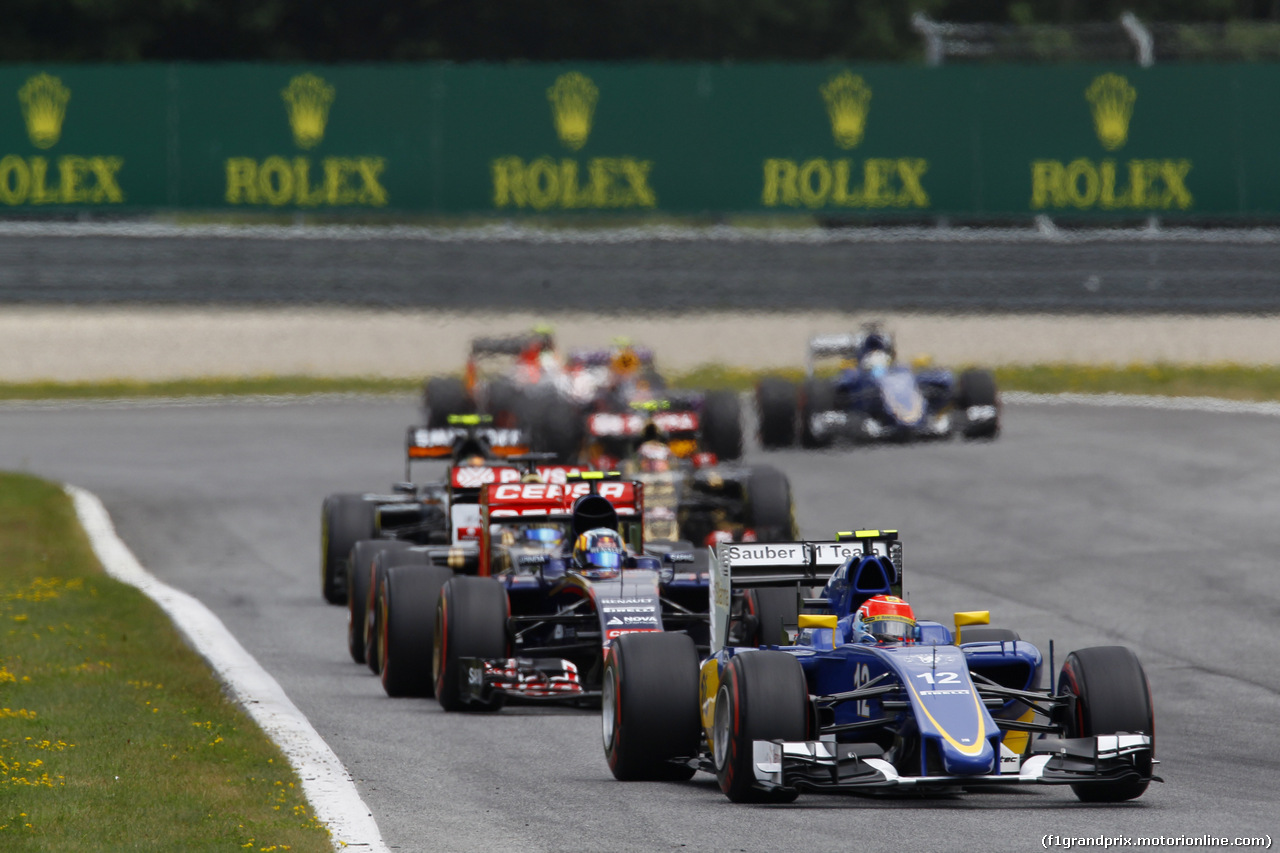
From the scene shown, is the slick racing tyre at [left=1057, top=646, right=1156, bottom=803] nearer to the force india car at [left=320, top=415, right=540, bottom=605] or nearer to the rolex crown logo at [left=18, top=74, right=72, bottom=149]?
the force india car at [left=320, top=415, right=540, bottom=605]

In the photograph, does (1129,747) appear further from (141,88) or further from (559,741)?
(141,88)

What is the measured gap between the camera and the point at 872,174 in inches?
1375

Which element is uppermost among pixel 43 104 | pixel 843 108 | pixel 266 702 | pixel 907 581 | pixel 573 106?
pixel 43 104

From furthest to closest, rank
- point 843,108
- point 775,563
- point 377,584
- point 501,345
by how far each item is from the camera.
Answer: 1. point 843,108
2. point 501,345
3. point 377,584
4. point 775,563

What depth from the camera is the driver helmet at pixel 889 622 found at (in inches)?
398

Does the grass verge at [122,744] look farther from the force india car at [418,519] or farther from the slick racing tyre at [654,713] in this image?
the slick racing tyre at [654,713]

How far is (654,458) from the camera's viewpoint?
1959 centimetres

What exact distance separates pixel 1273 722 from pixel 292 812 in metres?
6.15

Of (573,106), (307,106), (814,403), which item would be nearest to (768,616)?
(814,403)

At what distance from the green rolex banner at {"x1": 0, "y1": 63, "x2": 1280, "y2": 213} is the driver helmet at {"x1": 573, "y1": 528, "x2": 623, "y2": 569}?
21.7 m

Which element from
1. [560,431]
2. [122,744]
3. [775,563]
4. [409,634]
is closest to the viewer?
[122,744]

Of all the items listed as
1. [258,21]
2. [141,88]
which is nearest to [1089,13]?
[258,21]

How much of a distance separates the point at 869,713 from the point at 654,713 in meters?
1.08

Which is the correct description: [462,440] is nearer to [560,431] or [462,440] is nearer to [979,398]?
[560,431]
